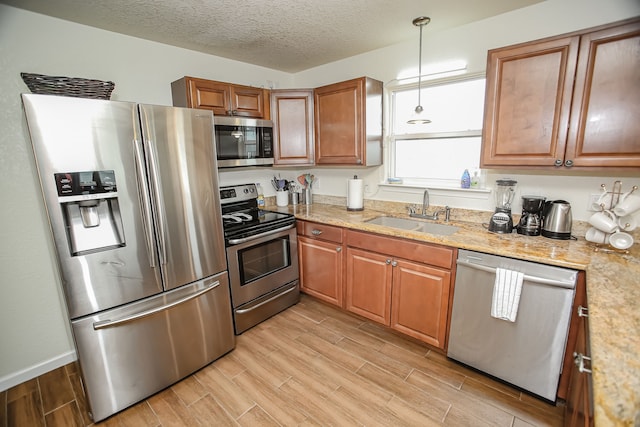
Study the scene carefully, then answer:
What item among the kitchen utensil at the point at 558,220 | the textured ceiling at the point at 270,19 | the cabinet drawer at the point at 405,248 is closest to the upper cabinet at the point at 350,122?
the textured ceiling at the point at 270,19

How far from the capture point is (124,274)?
5.66 ft

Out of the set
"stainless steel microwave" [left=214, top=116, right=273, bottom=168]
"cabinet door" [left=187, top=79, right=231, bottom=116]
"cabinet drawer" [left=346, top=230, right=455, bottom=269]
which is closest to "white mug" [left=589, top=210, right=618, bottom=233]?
"cabinet drawer" [left=346, top=230, right=455, bottom=269]

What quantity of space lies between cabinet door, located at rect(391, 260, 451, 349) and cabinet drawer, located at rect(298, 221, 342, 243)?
0.61 meters

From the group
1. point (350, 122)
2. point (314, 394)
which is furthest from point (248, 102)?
point (314, 394)

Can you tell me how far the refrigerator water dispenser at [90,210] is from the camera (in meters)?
1.52

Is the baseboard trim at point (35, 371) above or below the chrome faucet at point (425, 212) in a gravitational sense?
below

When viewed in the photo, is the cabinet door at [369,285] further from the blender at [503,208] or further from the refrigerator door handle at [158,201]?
the refrigerator door handle at [158,201]

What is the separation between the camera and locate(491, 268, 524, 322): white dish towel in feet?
5.62

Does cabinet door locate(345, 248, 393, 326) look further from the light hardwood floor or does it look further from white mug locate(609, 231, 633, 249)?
white mug locate(609, 231, 633, 249)

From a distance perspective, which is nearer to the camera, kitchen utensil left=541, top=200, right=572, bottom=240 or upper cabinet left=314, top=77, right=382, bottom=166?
kitchen utensil left=541, top=200, right=572, bottom=240

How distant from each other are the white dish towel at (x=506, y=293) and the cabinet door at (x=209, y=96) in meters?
2.48

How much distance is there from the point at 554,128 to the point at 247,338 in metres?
2.71

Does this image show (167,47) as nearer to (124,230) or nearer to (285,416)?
(124,230)

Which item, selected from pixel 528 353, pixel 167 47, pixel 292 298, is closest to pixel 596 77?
pixel 528 353
